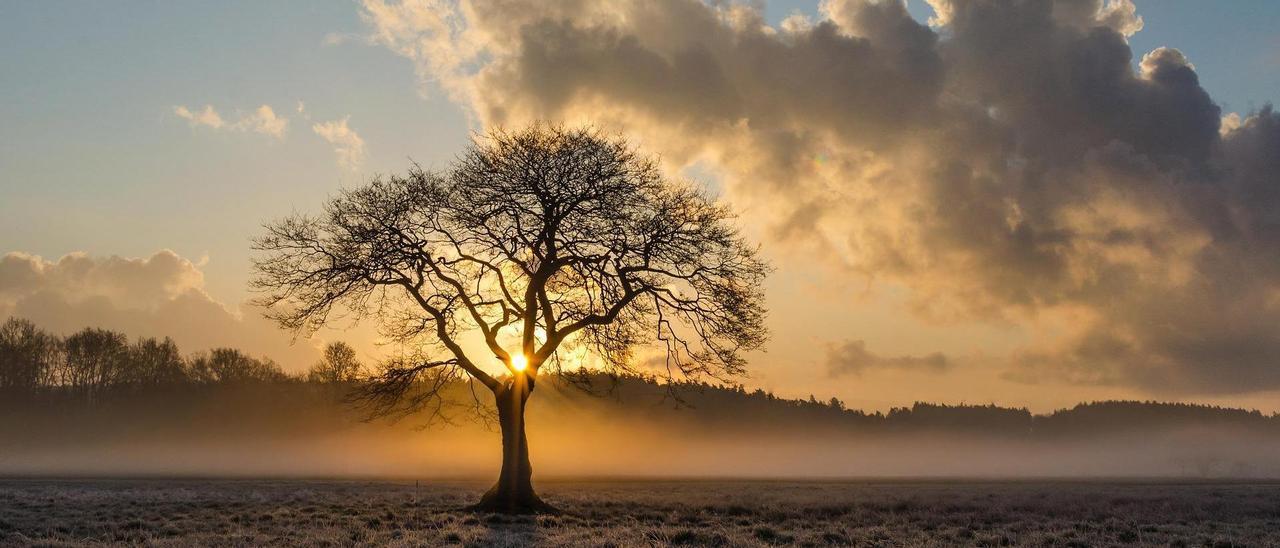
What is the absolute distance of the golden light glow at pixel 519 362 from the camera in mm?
31969

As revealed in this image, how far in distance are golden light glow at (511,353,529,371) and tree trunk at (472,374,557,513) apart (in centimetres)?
36

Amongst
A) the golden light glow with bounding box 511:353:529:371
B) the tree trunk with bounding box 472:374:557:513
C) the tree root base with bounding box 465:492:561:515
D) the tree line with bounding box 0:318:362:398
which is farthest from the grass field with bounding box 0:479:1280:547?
the tree line with bounding box 0:318:362:398

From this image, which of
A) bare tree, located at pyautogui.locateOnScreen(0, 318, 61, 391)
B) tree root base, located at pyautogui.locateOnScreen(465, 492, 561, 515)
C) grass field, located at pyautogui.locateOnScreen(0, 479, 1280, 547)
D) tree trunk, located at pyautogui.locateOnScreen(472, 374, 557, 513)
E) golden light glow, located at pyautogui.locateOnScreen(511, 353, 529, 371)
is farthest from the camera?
bare tree, located at pyautogui.locateOnScreen(0, 318, 61, 391)

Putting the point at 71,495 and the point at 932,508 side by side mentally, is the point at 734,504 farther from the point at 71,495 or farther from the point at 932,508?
the point at 71,495

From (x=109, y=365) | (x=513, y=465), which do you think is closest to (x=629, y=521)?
(x=513, y=465)

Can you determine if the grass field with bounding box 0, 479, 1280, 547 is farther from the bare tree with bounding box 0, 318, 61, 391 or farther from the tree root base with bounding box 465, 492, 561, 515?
the bare tree with bounding box 0, 318, 61, 391

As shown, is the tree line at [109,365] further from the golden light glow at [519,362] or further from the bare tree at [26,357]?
the golden light glow at [519,362]

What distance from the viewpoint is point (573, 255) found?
31.5 metres

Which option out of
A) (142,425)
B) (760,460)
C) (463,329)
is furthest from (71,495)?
(760,460)

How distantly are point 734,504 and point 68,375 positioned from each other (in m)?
117

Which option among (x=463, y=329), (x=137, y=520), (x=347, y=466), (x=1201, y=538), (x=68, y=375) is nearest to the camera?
(x=1201, y=538)

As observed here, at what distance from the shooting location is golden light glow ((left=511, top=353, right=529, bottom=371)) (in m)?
32.0

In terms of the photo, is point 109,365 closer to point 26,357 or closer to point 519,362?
point 26,357

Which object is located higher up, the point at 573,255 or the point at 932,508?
the point at 573,255
